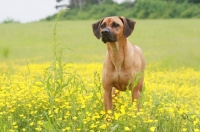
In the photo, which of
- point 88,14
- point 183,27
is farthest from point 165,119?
point 88,14

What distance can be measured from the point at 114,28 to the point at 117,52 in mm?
384

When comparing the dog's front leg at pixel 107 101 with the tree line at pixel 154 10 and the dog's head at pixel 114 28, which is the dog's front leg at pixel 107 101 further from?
the tree line at pixel 154 10

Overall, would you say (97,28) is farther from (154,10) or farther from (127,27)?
(154,10)

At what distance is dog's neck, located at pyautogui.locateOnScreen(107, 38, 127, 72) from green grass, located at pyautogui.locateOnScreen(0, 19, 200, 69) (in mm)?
650

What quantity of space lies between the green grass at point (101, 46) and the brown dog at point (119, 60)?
0.65m

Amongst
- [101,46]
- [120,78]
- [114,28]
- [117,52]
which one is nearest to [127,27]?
[114,28]

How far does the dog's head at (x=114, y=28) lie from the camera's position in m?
5.65

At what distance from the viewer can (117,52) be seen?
6.02 m

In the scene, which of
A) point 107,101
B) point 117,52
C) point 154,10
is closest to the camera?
point 107,101

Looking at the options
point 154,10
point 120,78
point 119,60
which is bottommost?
point 120,78

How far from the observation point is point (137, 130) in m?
4.48

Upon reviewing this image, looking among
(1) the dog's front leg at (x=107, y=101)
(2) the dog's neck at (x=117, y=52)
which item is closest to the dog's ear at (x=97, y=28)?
(2) the dog's neck at (x=117, y=52)

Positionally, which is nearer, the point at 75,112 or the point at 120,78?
the point at 75,112

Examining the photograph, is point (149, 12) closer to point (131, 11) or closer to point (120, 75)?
point (131, 11)
